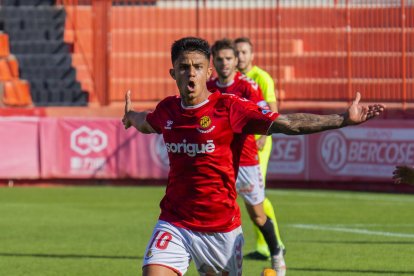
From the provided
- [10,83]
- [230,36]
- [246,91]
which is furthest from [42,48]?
[246,91]

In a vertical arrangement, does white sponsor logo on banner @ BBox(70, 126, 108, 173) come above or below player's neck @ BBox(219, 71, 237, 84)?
below

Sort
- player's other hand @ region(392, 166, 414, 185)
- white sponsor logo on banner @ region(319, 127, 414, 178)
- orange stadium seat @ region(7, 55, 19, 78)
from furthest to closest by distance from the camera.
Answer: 1. orange stadium seat @ region(7, 55, 19, 78)
2. white sponsor logo on banner @ region(319, 127, 414, 178)
3. player's other hand @ region(392, 166, 414, 185)

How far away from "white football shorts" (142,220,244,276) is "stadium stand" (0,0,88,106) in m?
20.8

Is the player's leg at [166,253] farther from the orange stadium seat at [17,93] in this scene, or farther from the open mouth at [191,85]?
the orange stadium seat at [17,93]

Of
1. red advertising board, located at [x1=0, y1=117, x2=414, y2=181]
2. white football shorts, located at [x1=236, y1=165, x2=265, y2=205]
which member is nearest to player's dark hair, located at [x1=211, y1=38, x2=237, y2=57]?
white football shorts, located at [x1=236, y1=165, x2=265, y2=205]

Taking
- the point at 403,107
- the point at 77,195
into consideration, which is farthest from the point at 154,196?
the point at 403,107

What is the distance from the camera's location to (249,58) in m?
12.6

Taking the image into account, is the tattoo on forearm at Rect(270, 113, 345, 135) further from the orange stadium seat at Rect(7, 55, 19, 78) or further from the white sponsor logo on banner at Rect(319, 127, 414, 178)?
the orange stadium seat at Rect(7, 55, 19, 78)

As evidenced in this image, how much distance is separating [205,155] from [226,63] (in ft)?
14.4

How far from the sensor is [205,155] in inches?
284

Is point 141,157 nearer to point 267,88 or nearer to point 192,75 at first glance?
point 267,88

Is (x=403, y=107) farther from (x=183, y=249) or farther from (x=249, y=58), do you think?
(x=183, y=249)

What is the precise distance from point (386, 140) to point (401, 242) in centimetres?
768

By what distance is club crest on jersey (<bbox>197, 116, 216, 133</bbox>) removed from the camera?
23.5 feet
